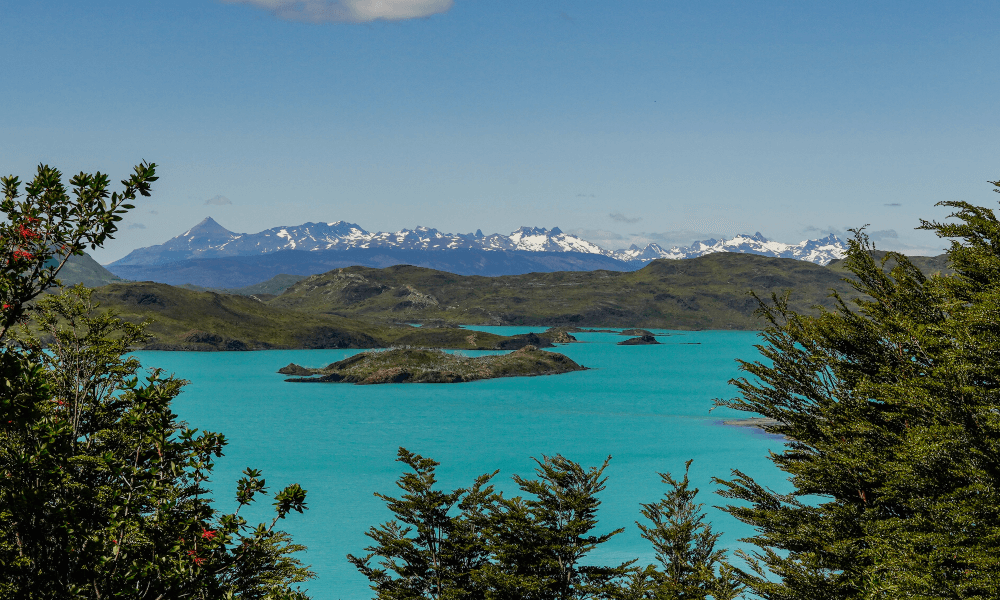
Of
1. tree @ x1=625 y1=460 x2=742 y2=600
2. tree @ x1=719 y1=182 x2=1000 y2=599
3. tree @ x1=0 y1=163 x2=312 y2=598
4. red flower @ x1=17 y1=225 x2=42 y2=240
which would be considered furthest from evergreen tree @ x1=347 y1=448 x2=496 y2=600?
red flower @ x1=17 y1=225 x2=42 y2=240

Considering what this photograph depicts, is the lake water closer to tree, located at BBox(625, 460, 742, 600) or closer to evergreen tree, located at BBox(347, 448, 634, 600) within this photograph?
tree, located at BBox(625, 460, 742, 600)

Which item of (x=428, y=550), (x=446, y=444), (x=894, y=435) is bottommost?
(x=446, y=444)

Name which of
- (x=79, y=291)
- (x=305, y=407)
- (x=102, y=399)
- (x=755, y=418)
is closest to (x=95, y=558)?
(x=102, y=399)

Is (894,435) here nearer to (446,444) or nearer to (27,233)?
(27,233)

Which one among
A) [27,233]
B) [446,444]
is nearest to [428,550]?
[27,233]

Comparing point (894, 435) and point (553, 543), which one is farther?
point (553, 543)

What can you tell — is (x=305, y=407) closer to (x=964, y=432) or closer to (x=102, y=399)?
(x=102, y=399)

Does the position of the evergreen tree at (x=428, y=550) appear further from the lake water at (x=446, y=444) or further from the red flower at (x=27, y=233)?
the lake water at (x=446, y=444)
